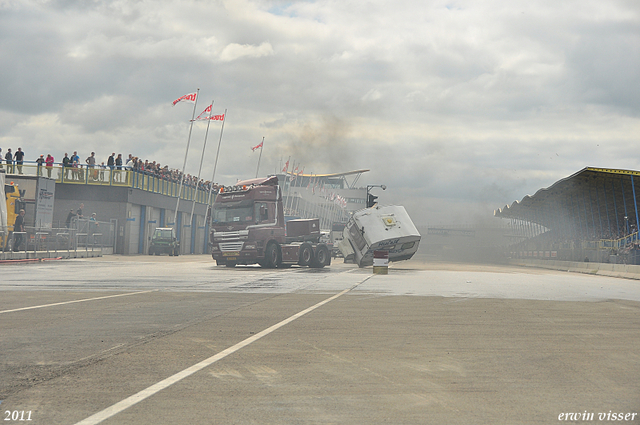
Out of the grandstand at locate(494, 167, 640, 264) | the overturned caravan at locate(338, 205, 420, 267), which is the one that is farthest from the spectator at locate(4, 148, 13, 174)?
the grandstand at locate(494, 167, 640, 264)

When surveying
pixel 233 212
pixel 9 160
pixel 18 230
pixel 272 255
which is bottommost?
pixel 272 255

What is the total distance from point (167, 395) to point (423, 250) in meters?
131

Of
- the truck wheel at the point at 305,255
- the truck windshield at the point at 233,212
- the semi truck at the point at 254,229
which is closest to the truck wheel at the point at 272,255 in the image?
the semi truck at the point at 254,229

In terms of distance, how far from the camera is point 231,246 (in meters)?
Answer: 31.4

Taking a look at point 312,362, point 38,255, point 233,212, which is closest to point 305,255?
point 233,212

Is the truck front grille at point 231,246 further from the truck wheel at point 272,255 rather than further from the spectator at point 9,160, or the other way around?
the spectator at point 9,160

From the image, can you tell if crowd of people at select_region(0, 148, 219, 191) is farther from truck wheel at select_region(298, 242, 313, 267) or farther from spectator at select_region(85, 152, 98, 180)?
truck wheel at select_region(298, 242, 313, 267)

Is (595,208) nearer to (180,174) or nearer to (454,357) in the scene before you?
(180,174)

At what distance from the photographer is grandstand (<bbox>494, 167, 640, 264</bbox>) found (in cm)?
4480

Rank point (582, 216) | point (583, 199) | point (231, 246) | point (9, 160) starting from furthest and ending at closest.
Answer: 1. point (582, 216)
2. point (583, 199)
3. point (9, 160)
4. point (231, 246)

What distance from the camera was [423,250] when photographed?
135 meters

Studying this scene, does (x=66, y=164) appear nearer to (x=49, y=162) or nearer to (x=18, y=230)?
(x=49, y=162)

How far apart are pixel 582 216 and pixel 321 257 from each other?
176 ft

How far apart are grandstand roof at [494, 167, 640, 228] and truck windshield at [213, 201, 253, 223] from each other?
26.5 m
